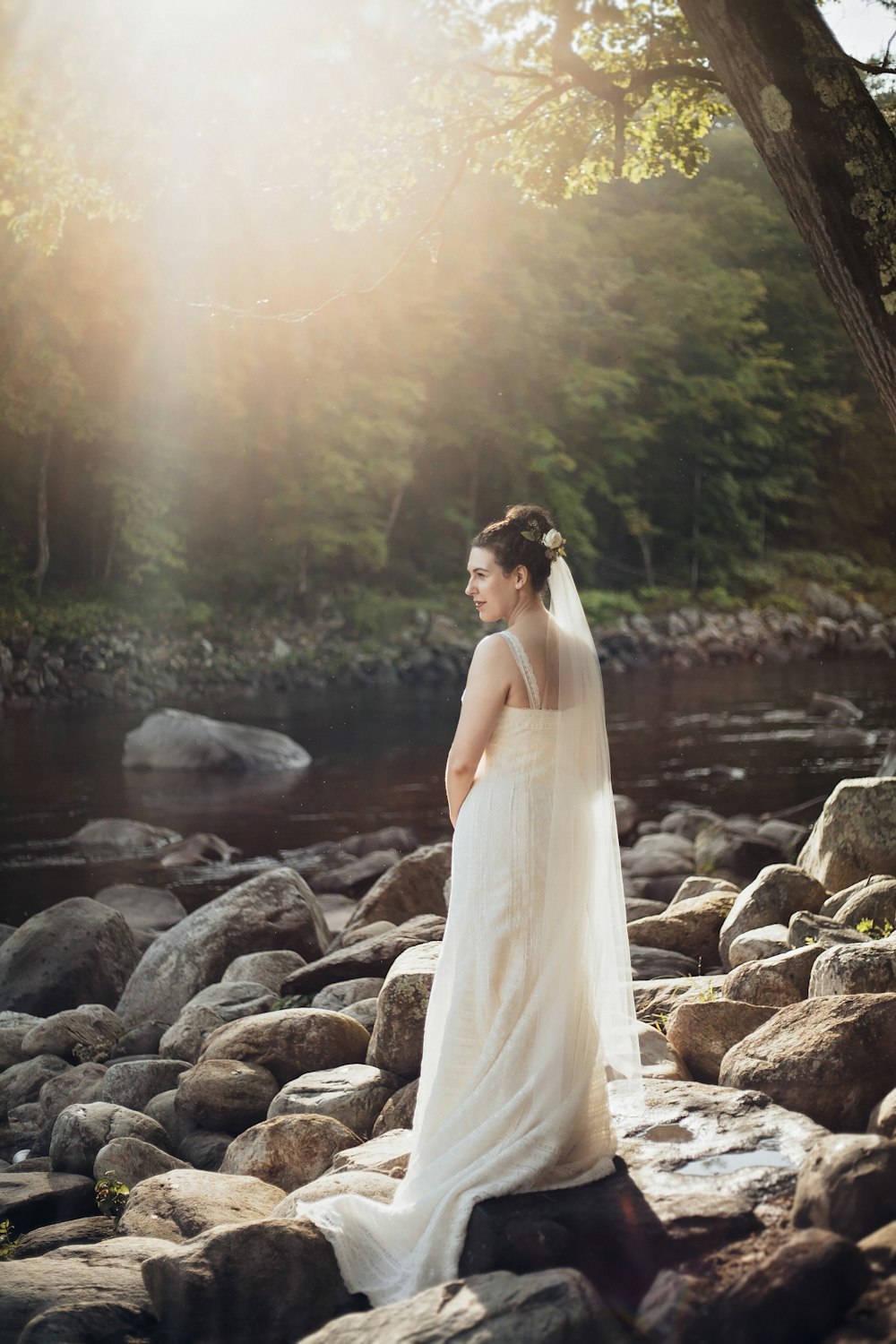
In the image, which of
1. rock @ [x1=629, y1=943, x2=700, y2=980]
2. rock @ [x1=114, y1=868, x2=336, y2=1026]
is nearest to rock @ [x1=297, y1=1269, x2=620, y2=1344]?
rock @ [x1=629, y1=943, x2=700, y2=980]

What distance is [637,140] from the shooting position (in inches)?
371

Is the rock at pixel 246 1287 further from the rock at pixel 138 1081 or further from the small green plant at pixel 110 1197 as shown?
the rock at pixel 138 1081

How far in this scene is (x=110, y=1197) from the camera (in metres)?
5.35

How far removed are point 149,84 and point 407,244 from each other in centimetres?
233

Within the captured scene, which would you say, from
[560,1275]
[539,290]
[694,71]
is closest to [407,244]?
[694,71]

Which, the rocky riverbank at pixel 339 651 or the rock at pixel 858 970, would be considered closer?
the rock at pixel 858 970

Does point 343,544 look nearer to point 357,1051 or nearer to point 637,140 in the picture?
point 637,140

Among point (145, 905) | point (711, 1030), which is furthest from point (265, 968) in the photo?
point (145, 905)

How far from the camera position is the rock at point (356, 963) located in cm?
730

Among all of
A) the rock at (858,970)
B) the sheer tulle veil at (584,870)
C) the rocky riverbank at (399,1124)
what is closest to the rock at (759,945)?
the rocky riverbank at (399,1124)

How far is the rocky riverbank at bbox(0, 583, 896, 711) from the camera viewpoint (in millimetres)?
27891

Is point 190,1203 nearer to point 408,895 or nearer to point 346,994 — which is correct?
point 346,994

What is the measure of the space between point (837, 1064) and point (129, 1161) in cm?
311

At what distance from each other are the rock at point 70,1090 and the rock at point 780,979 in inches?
134
